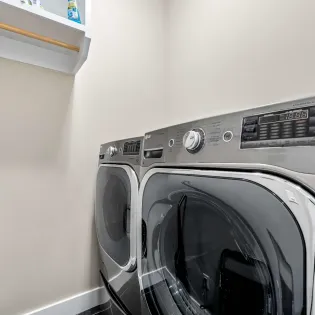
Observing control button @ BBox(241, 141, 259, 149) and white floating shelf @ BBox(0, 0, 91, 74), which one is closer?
control button @ BBox(241, 141, 259, 149)

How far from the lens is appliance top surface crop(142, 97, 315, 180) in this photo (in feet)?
1.67

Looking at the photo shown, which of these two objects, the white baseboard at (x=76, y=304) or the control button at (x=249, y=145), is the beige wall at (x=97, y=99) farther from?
the control button at (x=249, y=145)

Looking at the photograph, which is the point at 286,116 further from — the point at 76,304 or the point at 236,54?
the point at 76,304

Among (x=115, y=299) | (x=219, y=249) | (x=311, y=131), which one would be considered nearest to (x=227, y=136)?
(x=311, y=131)

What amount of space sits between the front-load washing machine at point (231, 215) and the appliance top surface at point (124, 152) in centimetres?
13

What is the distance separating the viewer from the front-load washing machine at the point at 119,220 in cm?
111

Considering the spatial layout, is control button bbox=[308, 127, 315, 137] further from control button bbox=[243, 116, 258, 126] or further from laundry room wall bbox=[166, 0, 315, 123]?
laundry room wall bbox=[166, 0, 315, 123]

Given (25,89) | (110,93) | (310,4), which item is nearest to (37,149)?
(25,89)

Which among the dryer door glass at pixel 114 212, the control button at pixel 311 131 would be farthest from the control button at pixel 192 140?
the dryer door glass at pixel 114 212

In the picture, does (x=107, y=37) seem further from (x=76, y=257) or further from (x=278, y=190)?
(x=278, y=190)

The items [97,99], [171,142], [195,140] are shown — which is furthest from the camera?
[97,99]

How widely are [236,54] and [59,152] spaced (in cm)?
133

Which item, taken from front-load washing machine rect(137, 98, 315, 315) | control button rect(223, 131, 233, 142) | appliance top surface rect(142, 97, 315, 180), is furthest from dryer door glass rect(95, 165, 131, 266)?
control button rect(223, 131, 233, 142)

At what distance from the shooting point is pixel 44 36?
4.31ft
